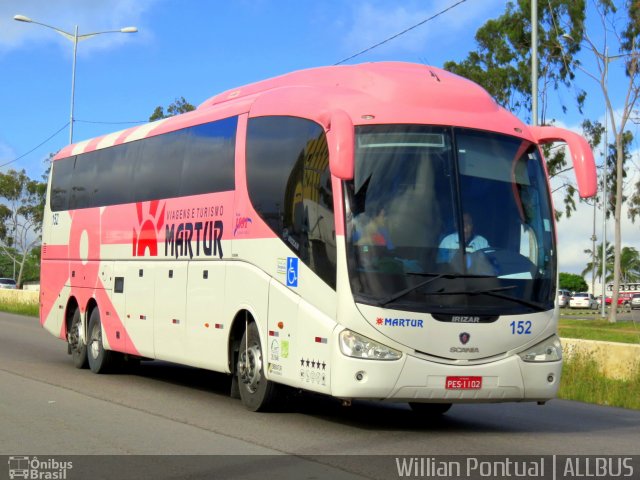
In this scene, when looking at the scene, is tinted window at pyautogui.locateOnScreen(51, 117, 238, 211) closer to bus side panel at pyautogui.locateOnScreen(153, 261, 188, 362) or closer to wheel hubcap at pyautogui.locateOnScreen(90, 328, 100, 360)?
bus side panel at pyautogui.locateOnScreen(153, 261, 188, 362)

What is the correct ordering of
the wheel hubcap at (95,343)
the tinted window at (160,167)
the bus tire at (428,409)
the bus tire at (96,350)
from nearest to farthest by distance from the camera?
the bus tire at (428,409), the tinted window at (160,167), the bus tire at (96,350), the wheel hubcap at (95,343)

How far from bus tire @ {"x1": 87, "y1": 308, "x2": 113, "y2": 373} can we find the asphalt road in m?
1.11

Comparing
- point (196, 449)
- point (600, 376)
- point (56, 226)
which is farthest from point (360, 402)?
point (56, 226)

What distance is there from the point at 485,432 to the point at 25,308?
32.1m

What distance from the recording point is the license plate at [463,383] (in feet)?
32.8

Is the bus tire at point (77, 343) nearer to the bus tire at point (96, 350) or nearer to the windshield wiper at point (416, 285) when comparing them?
the bus tire at point (96, 350)

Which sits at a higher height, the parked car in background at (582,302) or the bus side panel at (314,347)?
the parked car in background at (582,302)

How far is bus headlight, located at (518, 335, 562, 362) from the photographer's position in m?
10.4

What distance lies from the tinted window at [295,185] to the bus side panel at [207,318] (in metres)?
1.37

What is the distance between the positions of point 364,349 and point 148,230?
5.80 metres

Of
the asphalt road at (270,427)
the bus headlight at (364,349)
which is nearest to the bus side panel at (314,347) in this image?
the bus headlight at (364,349)

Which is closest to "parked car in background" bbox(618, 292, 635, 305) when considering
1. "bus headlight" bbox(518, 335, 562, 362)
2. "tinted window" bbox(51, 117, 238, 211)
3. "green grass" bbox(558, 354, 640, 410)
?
"green grass" bbox(558, 354, 640, 410)

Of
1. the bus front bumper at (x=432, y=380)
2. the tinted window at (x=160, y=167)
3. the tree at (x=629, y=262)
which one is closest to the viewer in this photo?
the bus front bumper at (x=432, y=380)

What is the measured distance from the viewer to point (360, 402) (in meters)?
13.4
